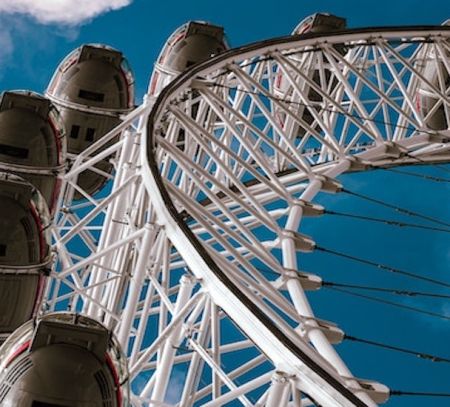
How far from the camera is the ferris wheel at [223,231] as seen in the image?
1702cm

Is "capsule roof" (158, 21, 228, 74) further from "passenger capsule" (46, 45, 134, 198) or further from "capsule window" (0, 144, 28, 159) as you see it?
"capsule window" (0, 144, 28, 159)

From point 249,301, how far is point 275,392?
1771mm

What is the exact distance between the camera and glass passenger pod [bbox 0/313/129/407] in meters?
15.3

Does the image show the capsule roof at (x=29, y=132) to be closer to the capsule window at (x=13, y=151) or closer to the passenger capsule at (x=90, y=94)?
the capsule window at (x=13, y=151)

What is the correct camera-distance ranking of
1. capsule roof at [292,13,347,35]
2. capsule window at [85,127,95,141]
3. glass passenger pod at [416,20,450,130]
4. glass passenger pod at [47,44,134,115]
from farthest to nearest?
capsule roof at [292,13,347,35]
glass passenger pod at [416,20,450,130]
capsule window at [85,127,95,141]
glass passenger pod at [47,44,134,115]

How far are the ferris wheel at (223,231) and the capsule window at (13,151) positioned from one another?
4.76 ft

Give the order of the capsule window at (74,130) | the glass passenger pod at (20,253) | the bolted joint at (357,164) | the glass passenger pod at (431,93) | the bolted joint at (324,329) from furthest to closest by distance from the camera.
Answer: the glass passenger pod at (431,93)
the capsule window at (74,130)
the bolted joint at (357,164)
the glass passenger pod at (20,253)
the bolted joint at (324,329)

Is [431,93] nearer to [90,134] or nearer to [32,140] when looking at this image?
[90,134]

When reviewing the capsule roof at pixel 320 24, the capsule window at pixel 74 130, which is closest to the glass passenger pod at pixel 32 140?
the capsule window at pixel 74 130

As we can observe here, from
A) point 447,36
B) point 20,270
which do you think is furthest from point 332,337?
point 447,36

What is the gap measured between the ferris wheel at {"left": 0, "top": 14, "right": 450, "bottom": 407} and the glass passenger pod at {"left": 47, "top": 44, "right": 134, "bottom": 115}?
601 mm

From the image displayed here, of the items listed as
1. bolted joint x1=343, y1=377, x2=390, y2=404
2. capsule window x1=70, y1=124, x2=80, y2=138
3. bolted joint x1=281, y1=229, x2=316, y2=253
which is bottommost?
bolted joint x1=343, y1=377, x2=390, y2=404

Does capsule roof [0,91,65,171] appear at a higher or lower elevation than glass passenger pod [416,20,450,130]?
lower

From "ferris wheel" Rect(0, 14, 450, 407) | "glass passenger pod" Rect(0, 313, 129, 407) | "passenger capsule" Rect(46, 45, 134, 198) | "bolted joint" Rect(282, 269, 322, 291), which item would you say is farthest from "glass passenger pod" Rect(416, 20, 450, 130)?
"glass passenger pod" Rect(0, 313, 129, 407)
